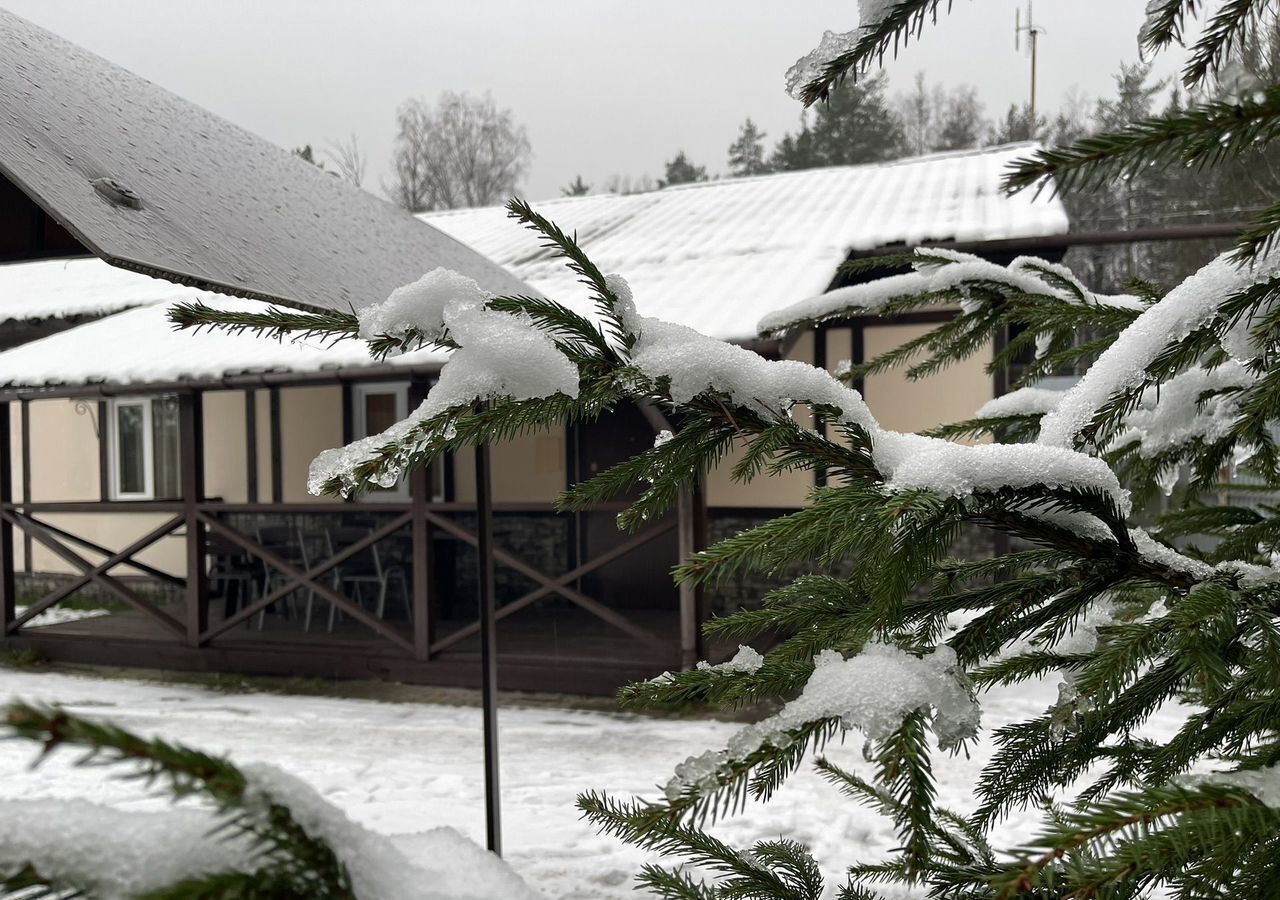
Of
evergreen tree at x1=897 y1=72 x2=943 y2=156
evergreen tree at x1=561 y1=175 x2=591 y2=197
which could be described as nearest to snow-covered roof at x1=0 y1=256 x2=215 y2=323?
evergreen tree at x1=561 y1=175 x2=591 y2=197

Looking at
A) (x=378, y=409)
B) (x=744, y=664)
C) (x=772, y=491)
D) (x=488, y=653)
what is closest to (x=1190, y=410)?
(x=744, y=664)

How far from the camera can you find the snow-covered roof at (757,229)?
7.33 meters

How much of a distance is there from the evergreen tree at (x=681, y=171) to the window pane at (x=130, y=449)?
21.4 metres

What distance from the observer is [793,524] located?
80 centimetres

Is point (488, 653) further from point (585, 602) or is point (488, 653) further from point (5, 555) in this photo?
point (5, 555)

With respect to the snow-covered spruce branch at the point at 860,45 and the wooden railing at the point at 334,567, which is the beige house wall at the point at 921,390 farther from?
the snow-covered spruce branch at the point at 860,45

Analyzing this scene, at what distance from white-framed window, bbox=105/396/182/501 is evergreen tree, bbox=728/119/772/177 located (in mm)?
24067

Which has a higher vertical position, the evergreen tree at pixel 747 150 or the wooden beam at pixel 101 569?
the evergreen tree at pixel 747 150

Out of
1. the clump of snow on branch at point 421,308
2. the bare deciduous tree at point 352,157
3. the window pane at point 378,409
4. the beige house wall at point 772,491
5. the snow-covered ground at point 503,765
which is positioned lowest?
the snow-covered ground at point 503,765

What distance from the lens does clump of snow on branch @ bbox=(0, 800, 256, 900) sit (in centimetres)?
42

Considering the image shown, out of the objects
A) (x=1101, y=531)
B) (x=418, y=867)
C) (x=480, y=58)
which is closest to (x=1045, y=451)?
(x=1101, y=531)

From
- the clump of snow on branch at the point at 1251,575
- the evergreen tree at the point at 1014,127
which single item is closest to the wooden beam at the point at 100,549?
the clump of snow on branch at the point at 1251,575

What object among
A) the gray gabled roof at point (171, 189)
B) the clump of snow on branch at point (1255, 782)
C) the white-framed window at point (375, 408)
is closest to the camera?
the clump of snow on branch at point (1255, 782)

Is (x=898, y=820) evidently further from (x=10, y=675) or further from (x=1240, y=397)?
(x=10, y=675)
